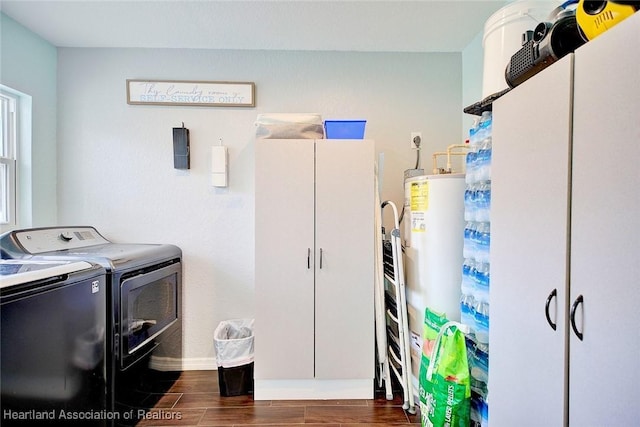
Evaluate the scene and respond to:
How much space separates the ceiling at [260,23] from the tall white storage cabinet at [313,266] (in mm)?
821

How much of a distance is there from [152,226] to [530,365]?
251 cm

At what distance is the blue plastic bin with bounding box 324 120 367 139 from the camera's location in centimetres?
203

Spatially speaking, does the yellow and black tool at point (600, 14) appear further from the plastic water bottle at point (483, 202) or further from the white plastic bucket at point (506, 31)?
the plastic water bottle at point (483, 202)

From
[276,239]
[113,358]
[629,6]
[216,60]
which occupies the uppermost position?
[216,60]

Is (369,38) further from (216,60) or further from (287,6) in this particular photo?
(216,60)

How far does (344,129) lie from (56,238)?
2025 millimetres

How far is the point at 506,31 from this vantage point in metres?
1.39

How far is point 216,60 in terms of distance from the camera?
2371 millimetres

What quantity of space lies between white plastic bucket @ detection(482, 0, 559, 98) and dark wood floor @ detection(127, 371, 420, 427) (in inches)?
76.4

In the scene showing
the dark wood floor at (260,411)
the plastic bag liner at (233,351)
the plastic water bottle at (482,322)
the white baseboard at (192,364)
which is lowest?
the dark wood floor at (260,411)

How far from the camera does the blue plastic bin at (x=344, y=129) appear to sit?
2025mm

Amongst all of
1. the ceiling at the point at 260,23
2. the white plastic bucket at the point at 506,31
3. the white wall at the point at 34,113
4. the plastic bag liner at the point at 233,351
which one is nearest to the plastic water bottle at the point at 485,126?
the white plastic bucket at the point at 506,31

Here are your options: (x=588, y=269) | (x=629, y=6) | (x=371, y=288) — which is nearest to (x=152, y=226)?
(x=371, y=288)

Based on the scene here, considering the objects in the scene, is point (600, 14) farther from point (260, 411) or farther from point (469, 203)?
point (260, 411)
